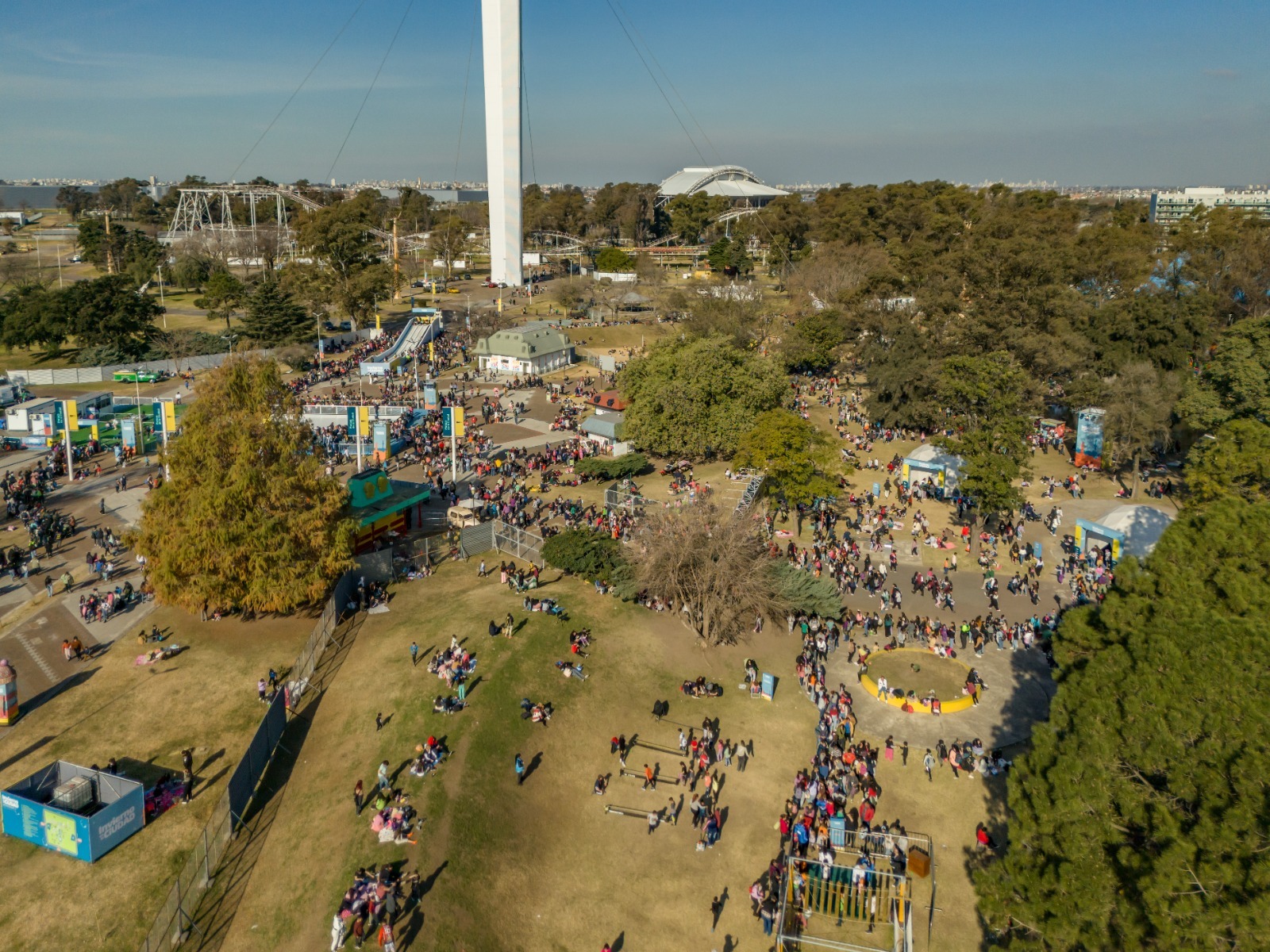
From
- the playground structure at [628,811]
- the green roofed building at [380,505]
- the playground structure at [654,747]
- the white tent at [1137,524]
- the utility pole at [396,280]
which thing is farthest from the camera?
the utility pole at [396,280]

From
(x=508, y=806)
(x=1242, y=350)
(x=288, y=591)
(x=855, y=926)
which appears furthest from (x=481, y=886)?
(x=1242, y=350)

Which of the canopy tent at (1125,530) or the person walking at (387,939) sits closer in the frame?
the person walking at (387,939)

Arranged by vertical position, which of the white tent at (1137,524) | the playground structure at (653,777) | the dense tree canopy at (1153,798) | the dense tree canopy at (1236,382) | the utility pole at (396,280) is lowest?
the playground structure at (653,777)

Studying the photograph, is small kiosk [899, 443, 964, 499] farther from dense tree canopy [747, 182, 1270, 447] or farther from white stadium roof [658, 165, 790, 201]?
white stadium roof [658, 165, 790, 201]

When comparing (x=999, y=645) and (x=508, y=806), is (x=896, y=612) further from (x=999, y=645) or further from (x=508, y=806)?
(x=508, y=806)

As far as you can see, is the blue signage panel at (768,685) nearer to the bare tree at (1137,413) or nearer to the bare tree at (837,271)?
the bare tree at (1137,413)

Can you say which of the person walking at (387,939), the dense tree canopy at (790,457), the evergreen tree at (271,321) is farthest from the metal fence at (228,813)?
the evergreen tree at (271,321)

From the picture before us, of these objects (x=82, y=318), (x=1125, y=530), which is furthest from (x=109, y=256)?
(x=1125, y=530)
